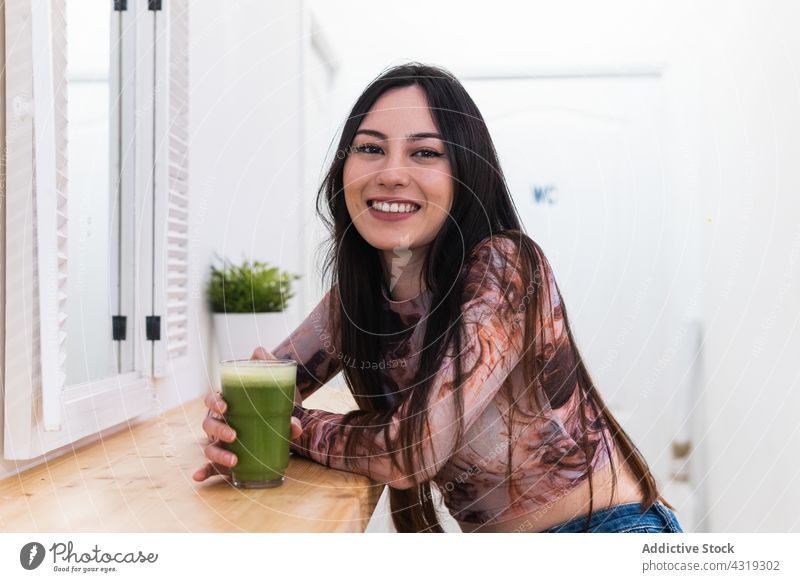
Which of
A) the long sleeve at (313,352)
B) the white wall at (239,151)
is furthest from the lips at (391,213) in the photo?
the white wall at (239,151)

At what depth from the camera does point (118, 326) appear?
0.89 m

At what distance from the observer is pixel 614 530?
715mm

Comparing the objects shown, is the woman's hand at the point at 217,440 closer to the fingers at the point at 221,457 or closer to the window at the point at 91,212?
the fingers at the point at 221,457

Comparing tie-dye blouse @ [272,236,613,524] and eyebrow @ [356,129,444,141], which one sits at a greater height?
eyebrow @ [356,129,444,141]

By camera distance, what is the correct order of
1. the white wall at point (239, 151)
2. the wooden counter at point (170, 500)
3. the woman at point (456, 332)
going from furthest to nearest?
the white wall at point (239, 151) → the woman at point (456, 332) → the wooden counter at point (170, 500)

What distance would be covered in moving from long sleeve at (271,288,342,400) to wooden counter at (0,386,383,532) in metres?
0.11

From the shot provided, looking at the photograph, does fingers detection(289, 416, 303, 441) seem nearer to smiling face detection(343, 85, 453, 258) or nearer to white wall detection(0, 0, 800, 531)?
smiling face detection(343, 85, 453, 258)

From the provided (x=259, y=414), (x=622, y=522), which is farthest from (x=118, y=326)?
(x=622, y=522)

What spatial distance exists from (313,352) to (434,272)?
0.47 feet

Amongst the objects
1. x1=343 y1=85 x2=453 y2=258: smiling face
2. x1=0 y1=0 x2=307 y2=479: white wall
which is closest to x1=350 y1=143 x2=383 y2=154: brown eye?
x1=343 y1=85 x2=453 y2=258: smiling face

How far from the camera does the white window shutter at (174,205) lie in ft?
3.00

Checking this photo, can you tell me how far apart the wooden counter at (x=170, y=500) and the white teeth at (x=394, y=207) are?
24 cm

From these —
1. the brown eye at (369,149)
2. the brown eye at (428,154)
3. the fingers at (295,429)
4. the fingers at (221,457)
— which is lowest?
the fingers at (221,457)

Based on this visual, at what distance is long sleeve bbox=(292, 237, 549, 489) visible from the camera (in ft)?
2.04
